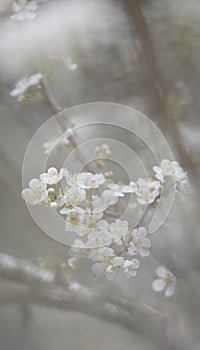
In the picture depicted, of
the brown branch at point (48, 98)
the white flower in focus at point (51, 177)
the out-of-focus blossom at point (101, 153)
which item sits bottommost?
the white flower in focus at point (51, 177)

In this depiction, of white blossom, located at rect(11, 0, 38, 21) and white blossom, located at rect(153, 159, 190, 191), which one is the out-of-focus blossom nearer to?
white blossom, located at rect(153, 159, 190, 191)

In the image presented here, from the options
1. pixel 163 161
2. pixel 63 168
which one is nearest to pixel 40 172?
pixel 63 168

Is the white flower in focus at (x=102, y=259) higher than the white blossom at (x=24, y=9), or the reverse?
the white blossom at (x=24, y=9)

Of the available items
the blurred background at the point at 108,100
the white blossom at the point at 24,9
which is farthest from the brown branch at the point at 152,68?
the white blossom at the point at 24,9

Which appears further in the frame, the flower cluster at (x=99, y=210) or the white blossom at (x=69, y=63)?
the white blossom at (x=69, y=63)

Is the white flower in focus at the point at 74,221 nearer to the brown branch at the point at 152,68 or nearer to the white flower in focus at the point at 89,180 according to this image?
the white flower in focus at the point at 89,180

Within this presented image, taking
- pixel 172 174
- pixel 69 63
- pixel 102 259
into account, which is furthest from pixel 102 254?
pixel 69 63
